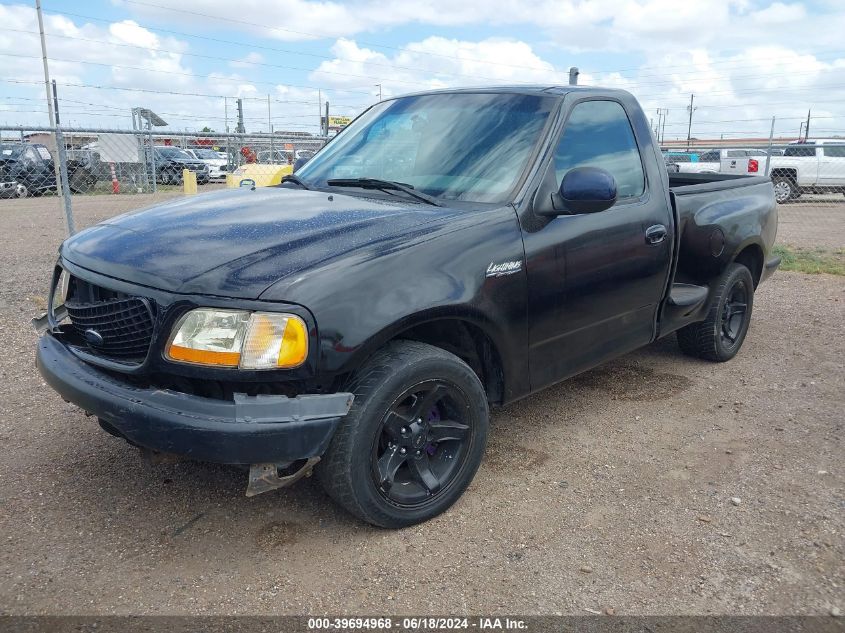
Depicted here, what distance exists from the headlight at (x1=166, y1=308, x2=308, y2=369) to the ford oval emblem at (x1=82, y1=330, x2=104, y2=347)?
18.8 inches

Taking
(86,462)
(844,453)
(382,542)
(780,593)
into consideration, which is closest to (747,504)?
(780,593)

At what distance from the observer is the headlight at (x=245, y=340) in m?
2.43

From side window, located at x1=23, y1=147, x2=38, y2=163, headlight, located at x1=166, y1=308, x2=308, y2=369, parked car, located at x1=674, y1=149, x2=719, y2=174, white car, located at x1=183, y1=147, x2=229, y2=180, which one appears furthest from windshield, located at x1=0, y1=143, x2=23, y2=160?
parked car, located at x1=674, y1=149, x2=719, y2=174

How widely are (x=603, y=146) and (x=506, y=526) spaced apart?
2.13 meters

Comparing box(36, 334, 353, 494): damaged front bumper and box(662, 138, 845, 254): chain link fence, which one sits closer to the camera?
box(36, 334, 353, 494): damaged front bumper

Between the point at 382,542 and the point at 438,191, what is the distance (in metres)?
1.62

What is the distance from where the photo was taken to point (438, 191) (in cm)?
340

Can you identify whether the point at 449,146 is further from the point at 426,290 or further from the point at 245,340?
the point at 245,340

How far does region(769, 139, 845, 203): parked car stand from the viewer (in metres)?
18.1

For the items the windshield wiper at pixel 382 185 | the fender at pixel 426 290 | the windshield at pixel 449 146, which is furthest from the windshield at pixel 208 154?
the fender at pixel 426 290

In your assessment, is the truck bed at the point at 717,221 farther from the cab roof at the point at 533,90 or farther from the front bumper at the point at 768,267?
the cab roof at the point at 533,90

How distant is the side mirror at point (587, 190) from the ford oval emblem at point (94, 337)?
2056 millimetres

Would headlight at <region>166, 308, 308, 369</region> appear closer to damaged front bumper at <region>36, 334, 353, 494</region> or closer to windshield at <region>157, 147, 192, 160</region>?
damaged front bumper at <region>36, 334, 353, 494</region>

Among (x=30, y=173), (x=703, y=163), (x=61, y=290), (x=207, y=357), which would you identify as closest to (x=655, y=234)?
(x=207, y=357)
